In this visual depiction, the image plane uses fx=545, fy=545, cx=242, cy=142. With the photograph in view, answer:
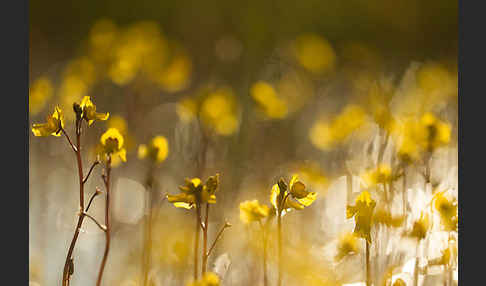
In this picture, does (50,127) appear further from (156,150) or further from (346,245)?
(346,245)

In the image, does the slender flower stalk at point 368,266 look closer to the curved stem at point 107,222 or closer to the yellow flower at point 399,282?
the yellow flower at point 399,282

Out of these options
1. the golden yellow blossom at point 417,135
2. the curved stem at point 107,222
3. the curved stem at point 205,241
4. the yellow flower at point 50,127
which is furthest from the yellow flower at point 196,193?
the golden yellow blossom at point 417,135

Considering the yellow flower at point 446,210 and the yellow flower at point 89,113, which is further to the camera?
the yellow flower at point 446,210

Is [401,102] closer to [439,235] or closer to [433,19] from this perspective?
[433,19]

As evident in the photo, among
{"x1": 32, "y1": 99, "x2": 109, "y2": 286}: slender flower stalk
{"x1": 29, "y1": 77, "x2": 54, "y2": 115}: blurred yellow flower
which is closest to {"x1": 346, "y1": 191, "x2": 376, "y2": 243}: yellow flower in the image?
{"x1": 32, "y1": 99, "x2": 109, "y2": 286}: slender flower stalk

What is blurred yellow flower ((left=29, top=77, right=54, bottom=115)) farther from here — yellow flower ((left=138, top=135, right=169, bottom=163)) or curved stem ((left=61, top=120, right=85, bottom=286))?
yellow flower ((left=138, top=135, right=169, bottom=163))

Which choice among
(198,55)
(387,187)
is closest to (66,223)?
(198,55)
